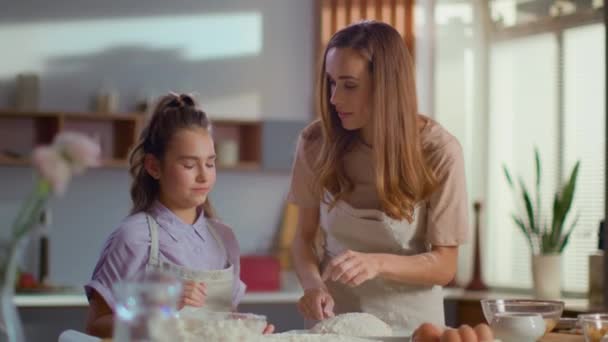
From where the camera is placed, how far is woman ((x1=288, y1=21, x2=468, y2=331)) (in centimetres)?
223

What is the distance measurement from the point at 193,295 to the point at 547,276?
329 centimetres

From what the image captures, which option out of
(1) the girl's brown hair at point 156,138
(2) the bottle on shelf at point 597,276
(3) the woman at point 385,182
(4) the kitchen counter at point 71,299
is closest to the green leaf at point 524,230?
(2) the bottle on shelf at point 597,276

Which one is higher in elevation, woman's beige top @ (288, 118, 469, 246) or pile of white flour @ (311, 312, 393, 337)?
woman's beige top @ (288, 118, 469, 246)

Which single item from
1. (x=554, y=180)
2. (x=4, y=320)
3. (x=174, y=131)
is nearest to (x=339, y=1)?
(x=554, y=180)

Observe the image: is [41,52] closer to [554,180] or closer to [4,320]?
[554,180]

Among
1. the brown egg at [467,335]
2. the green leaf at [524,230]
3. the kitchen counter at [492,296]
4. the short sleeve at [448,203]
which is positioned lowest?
the kitchen counter at [492,296]

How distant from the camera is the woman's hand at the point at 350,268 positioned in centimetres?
192

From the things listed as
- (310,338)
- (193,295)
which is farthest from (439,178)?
(310,338)

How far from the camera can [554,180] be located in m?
5.28

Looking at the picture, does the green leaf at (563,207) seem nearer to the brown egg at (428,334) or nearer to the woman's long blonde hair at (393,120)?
the woman's long blonde hair at (393,120)

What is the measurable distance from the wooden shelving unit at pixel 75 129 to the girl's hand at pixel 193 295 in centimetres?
336

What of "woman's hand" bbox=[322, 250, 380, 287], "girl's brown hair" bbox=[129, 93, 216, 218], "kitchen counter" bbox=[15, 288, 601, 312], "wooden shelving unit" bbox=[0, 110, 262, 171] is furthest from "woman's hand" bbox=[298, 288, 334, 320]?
"wooden shelving unit" bbox=[0, 110, 262, 171]

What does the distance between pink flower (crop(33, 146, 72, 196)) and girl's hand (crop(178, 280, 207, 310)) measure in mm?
906

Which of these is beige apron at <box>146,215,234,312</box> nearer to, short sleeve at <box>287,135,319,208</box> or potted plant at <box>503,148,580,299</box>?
short sleeve at <box>287,135,319,208</box>
